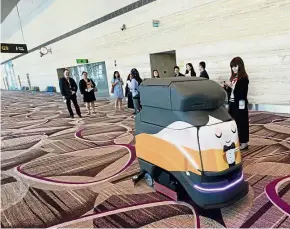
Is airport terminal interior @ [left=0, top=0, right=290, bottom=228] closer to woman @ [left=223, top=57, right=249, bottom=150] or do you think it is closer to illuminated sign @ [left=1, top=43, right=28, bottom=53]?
woman @ [left=223, top=57, right=249, bottom=150]

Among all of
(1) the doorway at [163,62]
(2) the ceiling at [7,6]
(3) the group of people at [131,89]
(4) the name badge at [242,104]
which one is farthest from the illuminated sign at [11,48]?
(4) the name badge at [242,104]

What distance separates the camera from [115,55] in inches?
438

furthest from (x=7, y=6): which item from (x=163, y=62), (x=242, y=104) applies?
(x=242, y=104)

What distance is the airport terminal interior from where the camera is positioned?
6.41ft

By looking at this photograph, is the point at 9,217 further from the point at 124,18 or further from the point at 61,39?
the point at 61,39

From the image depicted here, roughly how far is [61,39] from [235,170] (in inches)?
640

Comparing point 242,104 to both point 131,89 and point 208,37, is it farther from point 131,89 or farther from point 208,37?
point 208,37

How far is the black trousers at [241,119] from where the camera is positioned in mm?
3262

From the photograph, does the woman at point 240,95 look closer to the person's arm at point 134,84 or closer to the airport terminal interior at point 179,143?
the airport terminal interior at point 179,143

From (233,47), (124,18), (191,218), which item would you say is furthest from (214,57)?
(191,218)

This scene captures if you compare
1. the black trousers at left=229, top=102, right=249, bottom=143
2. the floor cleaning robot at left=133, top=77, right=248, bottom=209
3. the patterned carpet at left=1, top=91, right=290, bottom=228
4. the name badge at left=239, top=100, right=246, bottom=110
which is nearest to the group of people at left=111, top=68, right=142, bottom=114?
the patterned carpet at left=1, top=91, right=290, bottom=228

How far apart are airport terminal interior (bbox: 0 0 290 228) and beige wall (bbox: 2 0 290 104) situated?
1.1 inches

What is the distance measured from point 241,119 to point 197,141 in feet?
5.56

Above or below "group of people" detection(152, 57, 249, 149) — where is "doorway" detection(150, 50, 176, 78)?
above
